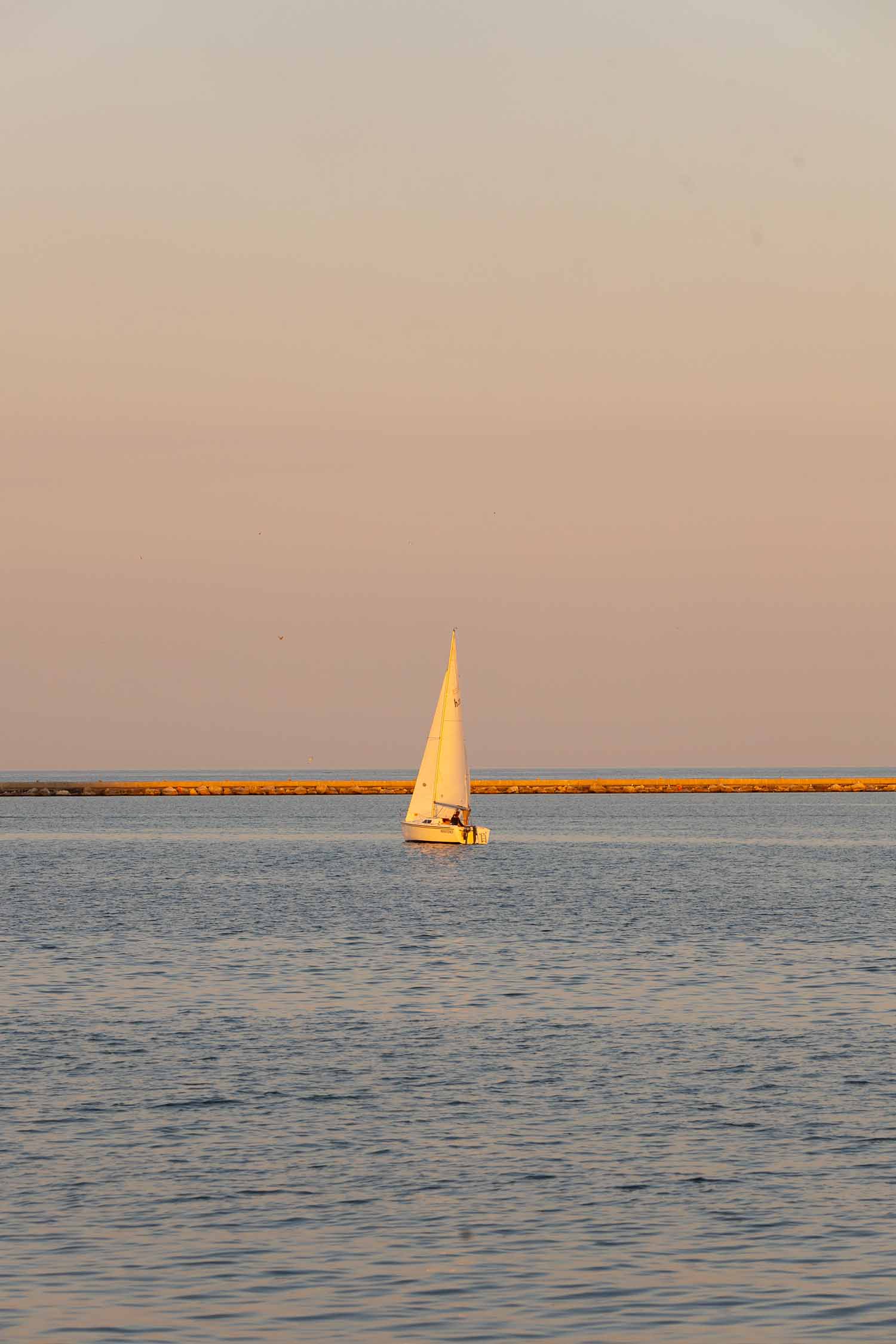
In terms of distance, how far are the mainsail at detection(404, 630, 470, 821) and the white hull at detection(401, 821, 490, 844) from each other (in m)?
1.95

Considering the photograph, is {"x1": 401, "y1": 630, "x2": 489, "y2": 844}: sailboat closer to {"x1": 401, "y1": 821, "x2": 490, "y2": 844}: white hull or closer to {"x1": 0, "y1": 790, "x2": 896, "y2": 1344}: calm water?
{"x1": 401, "y1": 821, "x2": 490, "y2": 844}: white hull

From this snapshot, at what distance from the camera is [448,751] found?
333ft

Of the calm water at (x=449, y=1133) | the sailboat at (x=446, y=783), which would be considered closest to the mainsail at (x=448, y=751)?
the sailboat at (x=446, y=783)

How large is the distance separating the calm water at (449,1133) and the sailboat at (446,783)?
1691 inches

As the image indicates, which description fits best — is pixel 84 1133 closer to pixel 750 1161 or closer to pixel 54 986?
pixel 750 1161

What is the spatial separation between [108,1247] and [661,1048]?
15.2 m

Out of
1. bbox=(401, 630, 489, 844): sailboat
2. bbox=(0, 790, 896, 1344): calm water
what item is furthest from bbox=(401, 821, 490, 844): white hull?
bbox=(0, 790, 896, 1344): calm water

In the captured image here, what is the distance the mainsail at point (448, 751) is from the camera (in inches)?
4006

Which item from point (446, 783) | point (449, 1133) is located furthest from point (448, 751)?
point (449, 1133)

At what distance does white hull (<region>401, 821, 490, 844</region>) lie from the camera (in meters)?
105

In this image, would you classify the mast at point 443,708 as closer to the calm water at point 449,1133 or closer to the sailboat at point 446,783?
the sailboat at point 446,783

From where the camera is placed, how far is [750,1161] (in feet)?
75.3

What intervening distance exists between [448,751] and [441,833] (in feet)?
23.3

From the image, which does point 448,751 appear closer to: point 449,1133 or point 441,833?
point 441,833
